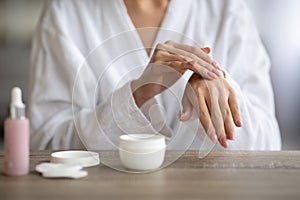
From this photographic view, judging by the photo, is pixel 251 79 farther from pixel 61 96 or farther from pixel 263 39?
pixel 263 39

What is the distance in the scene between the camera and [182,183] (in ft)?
2.47

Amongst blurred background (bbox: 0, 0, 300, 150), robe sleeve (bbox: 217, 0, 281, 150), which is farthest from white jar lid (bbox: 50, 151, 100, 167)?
blurred background (bbox: 0, 0, 300, 150)

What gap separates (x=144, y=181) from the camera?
769 millimetres

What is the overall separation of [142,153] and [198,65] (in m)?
0.20

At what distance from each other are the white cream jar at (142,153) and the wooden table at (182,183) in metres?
0.02

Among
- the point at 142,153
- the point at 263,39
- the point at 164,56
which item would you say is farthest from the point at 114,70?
the point at 263,39

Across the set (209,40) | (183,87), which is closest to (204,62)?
(183,87)

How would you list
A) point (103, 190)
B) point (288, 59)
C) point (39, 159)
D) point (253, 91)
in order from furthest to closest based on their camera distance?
1. point (288, 59)
2. point (253, 91)
3. point (39, 159)
4. point (103, 190)

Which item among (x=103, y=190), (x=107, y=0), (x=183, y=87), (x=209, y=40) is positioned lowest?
(x=103, y=190)

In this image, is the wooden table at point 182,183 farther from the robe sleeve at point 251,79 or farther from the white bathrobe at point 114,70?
the robe sleeve at point 251,79

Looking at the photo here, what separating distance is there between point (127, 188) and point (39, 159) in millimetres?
244

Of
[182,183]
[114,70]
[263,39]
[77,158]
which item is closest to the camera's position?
[182,183]

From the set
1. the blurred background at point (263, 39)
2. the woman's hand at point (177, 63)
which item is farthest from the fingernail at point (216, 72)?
the blurred background at point (263, 39)

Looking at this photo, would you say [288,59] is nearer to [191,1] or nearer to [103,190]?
[191,1]
